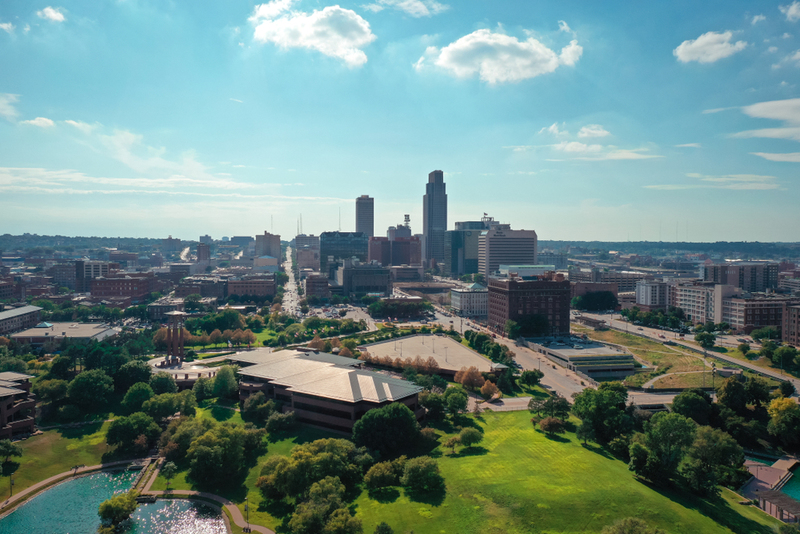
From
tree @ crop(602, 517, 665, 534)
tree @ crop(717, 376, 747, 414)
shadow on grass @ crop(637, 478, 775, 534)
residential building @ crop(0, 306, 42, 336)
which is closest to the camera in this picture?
tree @ crop(602, 517, 665, 534)

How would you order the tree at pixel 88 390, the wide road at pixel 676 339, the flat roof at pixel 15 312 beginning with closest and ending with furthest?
the tree at pixel 88 390
the wide road at pixel 676 339
the flat roof at pixel 15 312

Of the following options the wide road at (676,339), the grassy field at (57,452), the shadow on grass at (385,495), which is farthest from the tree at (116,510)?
the wide road at (676,339)

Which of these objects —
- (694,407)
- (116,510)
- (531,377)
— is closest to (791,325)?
(694,407)

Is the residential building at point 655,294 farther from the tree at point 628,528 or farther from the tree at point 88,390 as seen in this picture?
the tree at point 88,390

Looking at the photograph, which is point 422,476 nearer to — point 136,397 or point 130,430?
point 130,430

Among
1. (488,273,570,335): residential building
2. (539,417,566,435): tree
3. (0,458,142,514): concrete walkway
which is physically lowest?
(0,458,142,514): concrete walkway

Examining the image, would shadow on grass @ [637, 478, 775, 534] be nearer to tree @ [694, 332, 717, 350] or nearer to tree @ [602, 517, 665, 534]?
tree @ [602, 517, 665, 534]

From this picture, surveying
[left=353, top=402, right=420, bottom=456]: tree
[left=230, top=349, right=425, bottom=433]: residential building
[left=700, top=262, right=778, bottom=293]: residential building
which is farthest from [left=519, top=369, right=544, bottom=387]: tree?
[left=700, top=262, right=778, bottom=293]: residential building

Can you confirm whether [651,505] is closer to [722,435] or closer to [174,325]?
[722,435]
